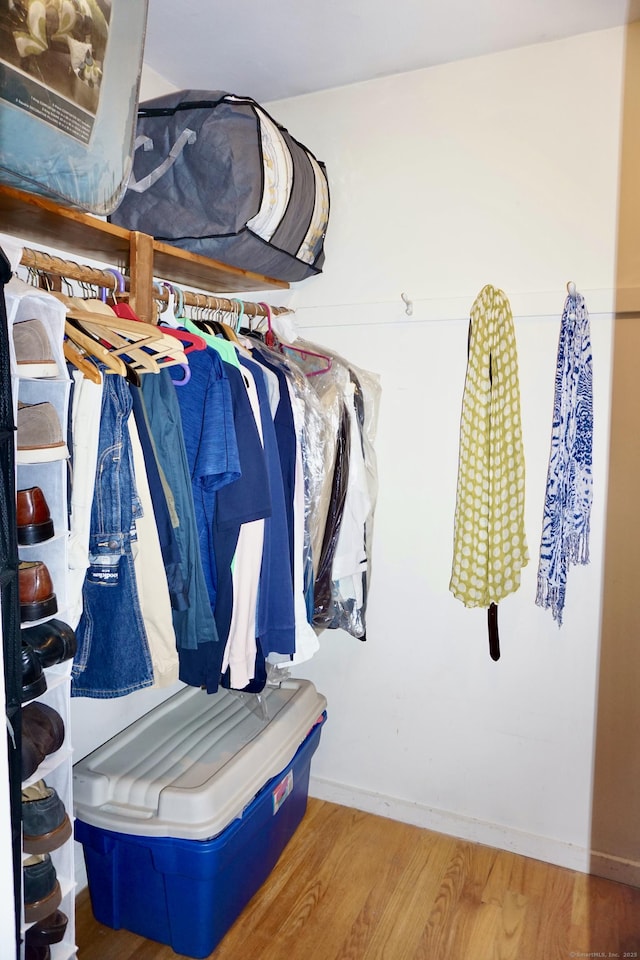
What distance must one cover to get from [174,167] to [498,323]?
1022 mm

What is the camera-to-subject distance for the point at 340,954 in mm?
1669

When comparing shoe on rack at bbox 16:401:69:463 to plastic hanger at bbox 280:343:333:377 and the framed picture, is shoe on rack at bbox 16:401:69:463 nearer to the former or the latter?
the framed picture

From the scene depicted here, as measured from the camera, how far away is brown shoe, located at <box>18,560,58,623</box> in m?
1.13

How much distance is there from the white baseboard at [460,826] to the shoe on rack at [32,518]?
1.68 metres

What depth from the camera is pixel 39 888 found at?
1.21 meters

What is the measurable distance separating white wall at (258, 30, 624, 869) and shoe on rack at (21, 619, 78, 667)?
1251 millimetres

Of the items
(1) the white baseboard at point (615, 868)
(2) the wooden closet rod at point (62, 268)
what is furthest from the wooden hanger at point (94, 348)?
(1) the white baseboard at point (615, 868)

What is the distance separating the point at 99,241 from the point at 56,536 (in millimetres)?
790

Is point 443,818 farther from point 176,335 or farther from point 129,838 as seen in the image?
point 176,335

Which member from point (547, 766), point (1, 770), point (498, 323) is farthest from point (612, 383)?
point (1, 770)

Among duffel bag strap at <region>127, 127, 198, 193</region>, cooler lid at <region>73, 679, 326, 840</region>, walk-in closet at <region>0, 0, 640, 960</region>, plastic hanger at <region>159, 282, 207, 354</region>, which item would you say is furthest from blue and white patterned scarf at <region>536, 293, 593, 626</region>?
duffel bag strap at <region>127, 127, 198, 193</region>

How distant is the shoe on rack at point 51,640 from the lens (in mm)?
1135

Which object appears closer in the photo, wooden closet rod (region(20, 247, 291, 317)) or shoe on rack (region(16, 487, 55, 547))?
shoe on rack (region(16, 487, 55, 547))

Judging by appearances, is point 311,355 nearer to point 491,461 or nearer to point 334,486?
point 334,486
